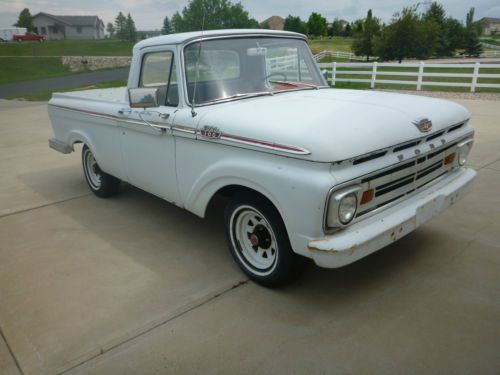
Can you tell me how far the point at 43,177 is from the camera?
656cm

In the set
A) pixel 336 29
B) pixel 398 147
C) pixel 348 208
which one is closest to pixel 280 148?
pixel 348 208

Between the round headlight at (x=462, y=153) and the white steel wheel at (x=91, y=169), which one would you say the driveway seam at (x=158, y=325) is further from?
the white steel wheel at (x=91, y=169)

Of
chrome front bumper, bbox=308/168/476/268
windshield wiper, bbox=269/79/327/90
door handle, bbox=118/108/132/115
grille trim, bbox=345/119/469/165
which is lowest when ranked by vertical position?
chrome front bumper, bbox=308/168/476/268

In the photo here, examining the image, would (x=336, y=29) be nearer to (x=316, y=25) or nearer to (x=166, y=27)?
(x=316, y=25)

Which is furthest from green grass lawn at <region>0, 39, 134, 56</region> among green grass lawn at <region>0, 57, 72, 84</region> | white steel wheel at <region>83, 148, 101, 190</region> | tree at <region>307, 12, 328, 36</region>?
white steel wheel at <region>83, 148, 101, 190</region>

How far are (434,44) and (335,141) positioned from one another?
3800cm

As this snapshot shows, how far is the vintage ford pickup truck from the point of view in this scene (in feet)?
8.46

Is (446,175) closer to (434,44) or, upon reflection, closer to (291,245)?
(291,245)

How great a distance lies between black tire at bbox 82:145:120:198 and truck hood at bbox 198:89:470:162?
2.45m

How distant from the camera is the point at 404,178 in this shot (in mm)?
2975

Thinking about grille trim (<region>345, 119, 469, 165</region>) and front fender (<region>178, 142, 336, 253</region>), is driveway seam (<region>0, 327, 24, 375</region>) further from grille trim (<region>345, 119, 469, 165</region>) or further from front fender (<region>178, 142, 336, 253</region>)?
grille trim (<region>345, 119, 469, 165</region>)

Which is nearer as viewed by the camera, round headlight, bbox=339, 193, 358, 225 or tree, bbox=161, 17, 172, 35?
round headlight, bbox=339, 193, 358, 225

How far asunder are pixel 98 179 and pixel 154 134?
2.12 meters

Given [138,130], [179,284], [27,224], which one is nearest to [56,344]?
[179,284]
